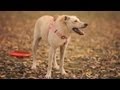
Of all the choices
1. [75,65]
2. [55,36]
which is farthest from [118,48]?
[55,36]

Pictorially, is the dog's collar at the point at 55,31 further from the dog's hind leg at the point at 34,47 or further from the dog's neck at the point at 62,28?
the dog's hind leg at the point at 34,47

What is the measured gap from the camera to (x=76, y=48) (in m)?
5.47

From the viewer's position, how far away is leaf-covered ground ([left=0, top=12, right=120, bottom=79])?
17.2 feet

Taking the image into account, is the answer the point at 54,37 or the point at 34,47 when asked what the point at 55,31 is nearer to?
the point at 54,37

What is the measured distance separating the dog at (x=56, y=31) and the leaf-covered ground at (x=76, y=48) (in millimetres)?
107

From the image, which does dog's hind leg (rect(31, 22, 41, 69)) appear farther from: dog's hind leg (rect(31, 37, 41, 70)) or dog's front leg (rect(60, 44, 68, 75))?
dog's front leg (rect(60, 44, 68, 75))

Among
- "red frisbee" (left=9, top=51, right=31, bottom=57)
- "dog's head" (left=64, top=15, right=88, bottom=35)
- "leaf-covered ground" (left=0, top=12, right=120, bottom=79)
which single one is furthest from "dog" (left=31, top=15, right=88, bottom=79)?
"red frisbee" (left=9, top=51, right=31, bottom=57)

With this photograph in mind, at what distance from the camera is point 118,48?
18.0 ft

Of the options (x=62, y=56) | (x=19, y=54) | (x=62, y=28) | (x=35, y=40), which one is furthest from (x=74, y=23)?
(x=19, y=54)

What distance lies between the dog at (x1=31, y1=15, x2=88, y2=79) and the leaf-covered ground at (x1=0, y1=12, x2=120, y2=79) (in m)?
0.11

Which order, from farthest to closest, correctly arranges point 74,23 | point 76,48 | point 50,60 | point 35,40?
point 76,48
point 35,40
point 50,60
point 74,23

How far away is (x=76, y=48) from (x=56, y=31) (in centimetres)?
62
